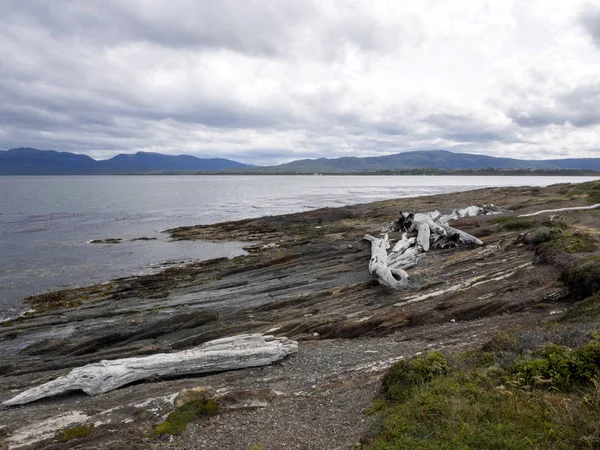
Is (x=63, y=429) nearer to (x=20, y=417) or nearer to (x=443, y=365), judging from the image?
(x=20, y=417)

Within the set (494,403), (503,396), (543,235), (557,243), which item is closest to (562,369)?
(503,396)

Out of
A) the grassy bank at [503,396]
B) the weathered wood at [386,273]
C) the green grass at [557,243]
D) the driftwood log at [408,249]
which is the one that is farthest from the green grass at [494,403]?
the green grass at [557,243]

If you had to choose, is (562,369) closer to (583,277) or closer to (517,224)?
(583,277)

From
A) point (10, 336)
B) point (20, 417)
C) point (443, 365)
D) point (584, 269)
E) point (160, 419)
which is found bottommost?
point (10, 336)

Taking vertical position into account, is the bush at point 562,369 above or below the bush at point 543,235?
below

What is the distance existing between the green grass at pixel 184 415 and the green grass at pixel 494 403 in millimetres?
4333

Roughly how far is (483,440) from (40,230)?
2607 inches

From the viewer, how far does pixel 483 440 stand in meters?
6.74

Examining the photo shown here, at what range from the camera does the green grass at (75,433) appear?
972cm

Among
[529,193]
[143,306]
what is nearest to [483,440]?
[143,306]

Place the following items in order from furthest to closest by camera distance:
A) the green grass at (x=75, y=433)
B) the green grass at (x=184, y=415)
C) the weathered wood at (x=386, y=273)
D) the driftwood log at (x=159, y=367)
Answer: the weathered wood at (x=386, y=273) < the driftwood log at (x=159, y=367) < the green grass at (x=75, y=433) < the green grass at (x=184, y=415)

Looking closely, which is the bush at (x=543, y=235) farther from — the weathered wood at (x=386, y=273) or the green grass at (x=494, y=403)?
the green grass at (x=494, y=403)

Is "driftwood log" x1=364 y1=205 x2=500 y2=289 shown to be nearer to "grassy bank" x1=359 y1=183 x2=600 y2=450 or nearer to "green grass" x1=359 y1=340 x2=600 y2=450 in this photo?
"grassy bank" x1=359 y1=183 x2=600 y2=450

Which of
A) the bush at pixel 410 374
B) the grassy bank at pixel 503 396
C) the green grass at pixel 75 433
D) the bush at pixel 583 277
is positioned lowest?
the green grass at pixel 75 433
